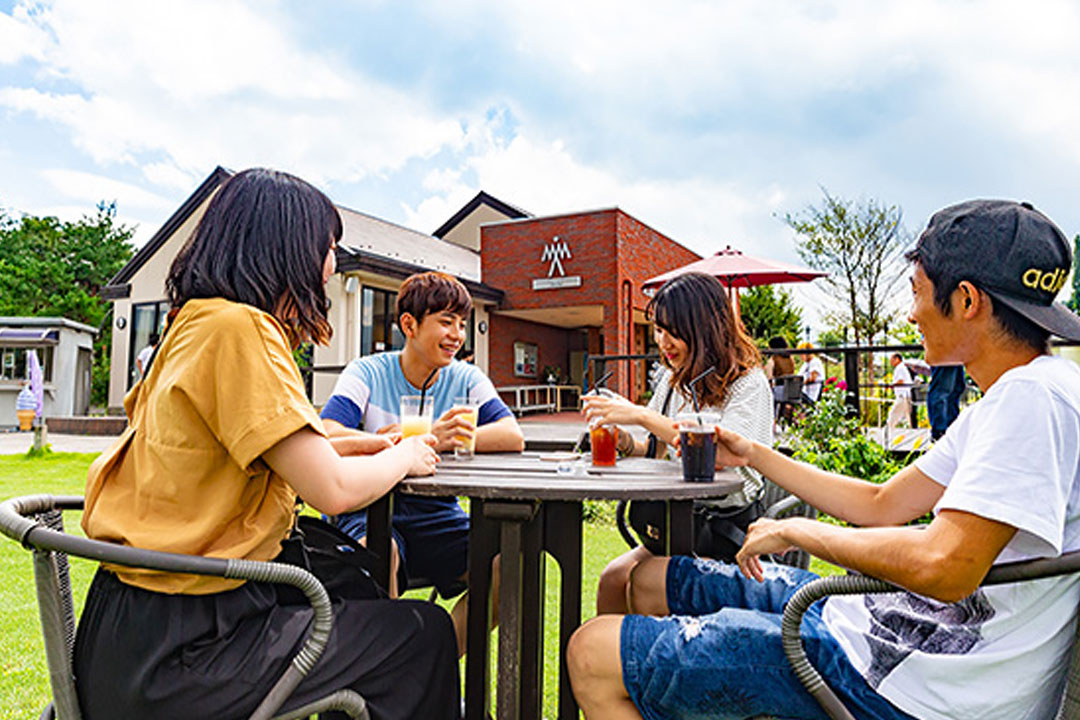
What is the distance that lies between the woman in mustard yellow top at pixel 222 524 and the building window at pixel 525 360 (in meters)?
15.9

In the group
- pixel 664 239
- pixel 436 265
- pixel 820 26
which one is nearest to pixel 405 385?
pixel 820 26

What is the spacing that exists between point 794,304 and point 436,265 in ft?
47.5

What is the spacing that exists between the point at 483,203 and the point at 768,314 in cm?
1072

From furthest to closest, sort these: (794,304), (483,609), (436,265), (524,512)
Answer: (794,304)
(436,265)
(483,609)
(524,512)

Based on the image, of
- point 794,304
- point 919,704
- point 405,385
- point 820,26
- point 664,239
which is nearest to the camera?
point 919,704

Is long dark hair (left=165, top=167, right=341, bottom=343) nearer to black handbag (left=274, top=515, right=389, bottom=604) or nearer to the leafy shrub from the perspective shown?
black handbag (left=274, top=515, right=389, bottom=604)

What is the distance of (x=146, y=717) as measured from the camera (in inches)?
38.5

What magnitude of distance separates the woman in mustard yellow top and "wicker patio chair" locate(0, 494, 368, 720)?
20mm

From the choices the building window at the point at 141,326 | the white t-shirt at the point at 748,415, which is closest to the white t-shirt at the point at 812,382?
the white t-shirt at the point at 748,415

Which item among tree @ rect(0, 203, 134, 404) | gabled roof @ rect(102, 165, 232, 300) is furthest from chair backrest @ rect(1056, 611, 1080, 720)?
tree @ rect(0, 203, 134, 404)

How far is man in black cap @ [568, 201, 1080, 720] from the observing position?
34.6 inches

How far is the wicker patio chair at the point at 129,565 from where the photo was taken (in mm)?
929

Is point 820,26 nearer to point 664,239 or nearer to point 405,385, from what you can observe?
point 405,385

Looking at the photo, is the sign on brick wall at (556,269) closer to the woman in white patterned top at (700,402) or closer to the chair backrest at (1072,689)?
the woman in white patterned top at (700,402)
